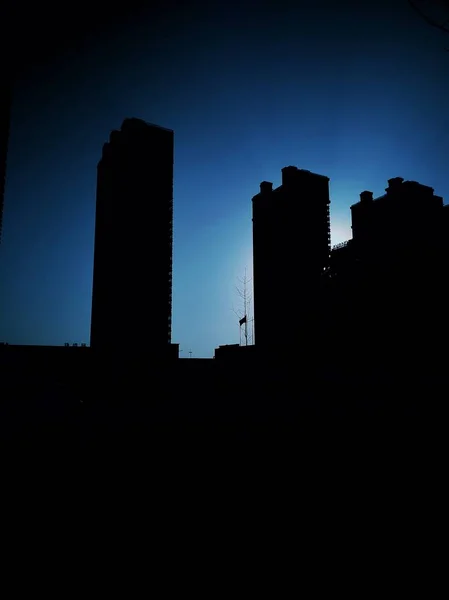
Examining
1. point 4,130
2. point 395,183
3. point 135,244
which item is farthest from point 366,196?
point 4,130

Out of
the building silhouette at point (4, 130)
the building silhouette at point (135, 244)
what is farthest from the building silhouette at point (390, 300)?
the building silhouette at point (4, 130)

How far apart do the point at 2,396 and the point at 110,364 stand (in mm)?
13047

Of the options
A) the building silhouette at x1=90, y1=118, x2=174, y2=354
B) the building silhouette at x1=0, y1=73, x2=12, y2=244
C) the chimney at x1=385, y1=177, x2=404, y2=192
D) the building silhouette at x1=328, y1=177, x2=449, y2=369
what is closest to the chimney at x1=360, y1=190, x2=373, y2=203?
the chimney at x1=385, y1=177, x2=404, y2=192

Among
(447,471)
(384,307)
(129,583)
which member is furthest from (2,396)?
(384,307)

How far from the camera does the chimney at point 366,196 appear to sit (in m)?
31.9

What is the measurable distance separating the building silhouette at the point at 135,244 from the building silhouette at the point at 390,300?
15345mm

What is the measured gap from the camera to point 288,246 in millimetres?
34969

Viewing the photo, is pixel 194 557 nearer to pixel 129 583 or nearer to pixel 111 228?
pixel 129 583

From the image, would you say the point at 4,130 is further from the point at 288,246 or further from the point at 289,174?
the point at 289,174

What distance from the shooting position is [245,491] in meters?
6.09

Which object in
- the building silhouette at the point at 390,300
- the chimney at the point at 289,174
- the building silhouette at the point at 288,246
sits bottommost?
the building silhouette at the point at 390,300

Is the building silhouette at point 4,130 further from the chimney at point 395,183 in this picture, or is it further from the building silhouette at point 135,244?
the chimney at point 395,183

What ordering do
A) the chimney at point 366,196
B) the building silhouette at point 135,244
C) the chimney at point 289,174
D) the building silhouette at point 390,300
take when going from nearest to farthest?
the building silhouette at point 390,300, the building silhouette at point 135,244, the chimney at point 366,196, the chimney at point 289,174

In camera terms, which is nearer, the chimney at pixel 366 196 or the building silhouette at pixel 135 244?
the building silhouette at pixel 135 244
